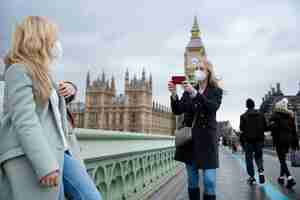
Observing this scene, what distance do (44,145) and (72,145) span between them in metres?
0.37

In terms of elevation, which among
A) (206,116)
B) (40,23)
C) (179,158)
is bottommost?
(179,158)

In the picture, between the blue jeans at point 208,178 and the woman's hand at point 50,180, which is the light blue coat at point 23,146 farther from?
the blue jeans at point 208,178

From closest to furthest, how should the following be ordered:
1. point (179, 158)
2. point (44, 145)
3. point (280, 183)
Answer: point (44, 145), point (179, 158), point (280, 183)

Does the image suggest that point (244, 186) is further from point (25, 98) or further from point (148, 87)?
point (148, 87)

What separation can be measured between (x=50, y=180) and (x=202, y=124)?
2359mm

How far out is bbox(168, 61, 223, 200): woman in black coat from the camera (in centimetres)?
369

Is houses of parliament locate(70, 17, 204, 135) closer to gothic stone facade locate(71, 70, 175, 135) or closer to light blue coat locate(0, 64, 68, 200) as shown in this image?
gothic stone facade locate(71, 70, 175, 135)

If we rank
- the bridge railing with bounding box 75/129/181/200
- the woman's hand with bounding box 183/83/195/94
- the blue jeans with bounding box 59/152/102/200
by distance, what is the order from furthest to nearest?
the woman's hand with bounding box 183/83/195/94 → the bridge railing with bounding box 75/129/181/200 → the blue jeans with bounding box 59/152/102/200

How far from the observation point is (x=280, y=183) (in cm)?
699

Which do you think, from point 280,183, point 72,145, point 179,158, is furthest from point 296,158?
point 72,145

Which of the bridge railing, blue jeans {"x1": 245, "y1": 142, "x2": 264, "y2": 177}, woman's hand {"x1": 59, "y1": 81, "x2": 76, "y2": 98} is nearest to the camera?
woman's hand {"x1": 59, "y1": 81, "x2": 76, "y2": 98}

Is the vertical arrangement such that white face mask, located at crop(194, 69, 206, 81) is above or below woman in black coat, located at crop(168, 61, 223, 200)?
above

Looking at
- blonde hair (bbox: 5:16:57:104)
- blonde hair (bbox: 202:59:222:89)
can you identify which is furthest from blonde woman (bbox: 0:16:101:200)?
blonde hair (bbox: 202:59:222:89)

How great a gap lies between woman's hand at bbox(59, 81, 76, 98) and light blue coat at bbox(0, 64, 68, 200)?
32 cm
